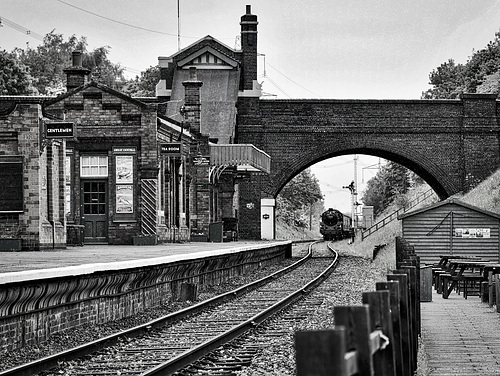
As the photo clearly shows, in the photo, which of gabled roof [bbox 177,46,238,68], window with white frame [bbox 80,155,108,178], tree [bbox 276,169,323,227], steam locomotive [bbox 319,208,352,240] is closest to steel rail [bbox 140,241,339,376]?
window with white frame [bbox 80,155,108,178]

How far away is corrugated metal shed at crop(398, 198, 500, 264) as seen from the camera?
2909 cm

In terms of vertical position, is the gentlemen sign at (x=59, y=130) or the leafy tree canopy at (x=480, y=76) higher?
the leafy tree canopy at (x=480, y=76)

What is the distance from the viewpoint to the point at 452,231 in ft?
95.9

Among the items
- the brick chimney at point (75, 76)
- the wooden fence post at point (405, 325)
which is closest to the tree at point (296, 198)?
the brick chimney at point (75, 76)

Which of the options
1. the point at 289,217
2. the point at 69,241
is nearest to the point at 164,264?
the point at 69,241

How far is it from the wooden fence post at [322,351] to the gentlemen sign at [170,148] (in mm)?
27695

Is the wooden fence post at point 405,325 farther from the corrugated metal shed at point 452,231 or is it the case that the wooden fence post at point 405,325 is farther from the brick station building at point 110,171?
the corrugated metal shed at point 452,231

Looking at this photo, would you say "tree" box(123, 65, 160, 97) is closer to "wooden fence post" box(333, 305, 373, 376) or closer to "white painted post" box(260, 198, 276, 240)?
"white painted post" box(260, 198, 276, 240)

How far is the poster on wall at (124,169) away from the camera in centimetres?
3183

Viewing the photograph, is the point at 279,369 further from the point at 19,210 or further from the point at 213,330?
the point at 19,210

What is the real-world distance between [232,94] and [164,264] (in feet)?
120

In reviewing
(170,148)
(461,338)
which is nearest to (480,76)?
(170,148)

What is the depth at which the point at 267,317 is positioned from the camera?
52.1ft

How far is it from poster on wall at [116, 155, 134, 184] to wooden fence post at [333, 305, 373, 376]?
27.4 metres
